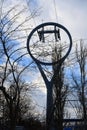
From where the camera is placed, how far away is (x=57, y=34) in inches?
861

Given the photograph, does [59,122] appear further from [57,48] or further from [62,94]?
[57,48]

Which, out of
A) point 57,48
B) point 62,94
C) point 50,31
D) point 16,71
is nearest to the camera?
point 50,31

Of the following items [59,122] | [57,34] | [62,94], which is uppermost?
[57,34]

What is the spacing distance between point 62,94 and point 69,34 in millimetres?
10451

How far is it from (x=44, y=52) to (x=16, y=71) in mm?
2300

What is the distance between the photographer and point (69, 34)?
22.6 meters

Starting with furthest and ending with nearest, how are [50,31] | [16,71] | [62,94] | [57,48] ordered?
[62,94] < [57,48] < [16,71] < [50,31]

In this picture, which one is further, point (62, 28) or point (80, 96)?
point (80, 96)

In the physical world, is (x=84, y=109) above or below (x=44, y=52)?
below

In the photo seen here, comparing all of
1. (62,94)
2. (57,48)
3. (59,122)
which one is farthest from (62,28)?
(59,122)

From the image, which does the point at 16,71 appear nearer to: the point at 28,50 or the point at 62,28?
the point at 28,50

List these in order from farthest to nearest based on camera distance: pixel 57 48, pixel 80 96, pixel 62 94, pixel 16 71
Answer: pixel 80 96 → pixel 62 94 → pixel 57 48 → pixel 16 71

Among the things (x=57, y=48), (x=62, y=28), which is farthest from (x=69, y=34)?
(x=57, y=48)

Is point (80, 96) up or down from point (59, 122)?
up
